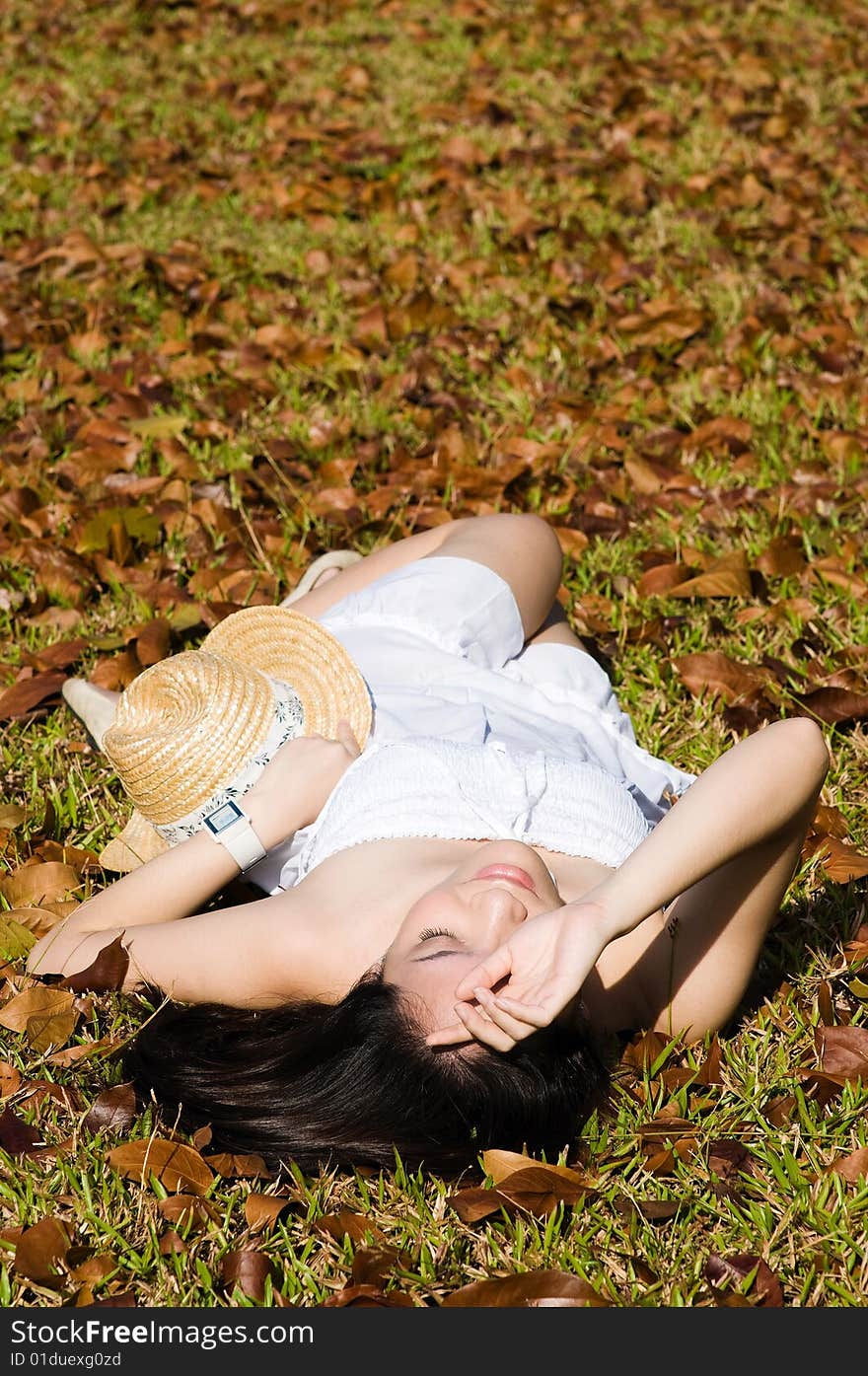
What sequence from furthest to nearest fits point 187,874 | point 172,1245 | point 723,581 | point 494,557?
point 723,581
point 494,557
point 187,874
point 172,1245

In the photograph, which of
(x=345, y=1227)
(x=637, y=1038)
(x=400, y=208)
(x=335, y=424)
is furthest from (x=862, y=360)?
(x=345, y=1227)

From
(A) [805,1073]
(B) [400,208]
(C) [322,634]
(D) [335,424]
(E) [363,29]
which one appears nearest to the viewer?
(A) [805,1073]

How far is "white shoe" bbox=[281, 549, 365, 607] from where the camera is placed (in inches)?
133

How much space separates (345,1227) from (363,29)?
7.18 metres

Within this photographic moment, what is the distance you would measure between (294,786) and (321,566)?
1.02m

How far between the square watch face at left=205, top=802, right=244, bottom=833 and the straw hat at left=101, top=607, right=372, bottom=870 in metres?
0.03

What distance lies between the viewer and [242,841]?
247 centimetres

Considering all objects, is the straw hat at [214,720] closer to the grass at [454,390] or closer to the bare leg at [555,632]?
the grass at [454,390]

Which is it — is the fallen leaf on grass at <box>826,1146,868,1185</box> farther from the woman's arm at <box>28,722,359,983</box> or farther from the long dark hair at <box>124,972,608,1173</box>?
the woman's arm at <box>28,722,359,983</box>

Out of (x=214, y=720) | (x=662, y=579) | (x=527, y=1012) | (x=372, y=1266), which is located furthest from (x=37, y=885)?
(x=662, y=579)

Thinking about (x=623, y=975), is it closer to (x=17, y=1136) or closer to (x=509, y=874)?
(x=509, y=874)

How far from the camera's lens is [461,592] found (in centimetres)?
290

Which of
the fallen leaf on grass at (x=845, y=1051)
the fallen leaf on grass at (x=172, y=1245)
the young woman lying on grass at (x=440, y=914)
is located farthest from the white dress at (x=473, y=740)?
the fallen leaf on grass at (x=172, y=1245)

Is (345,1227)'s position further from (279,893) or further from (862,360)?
(862,360)
